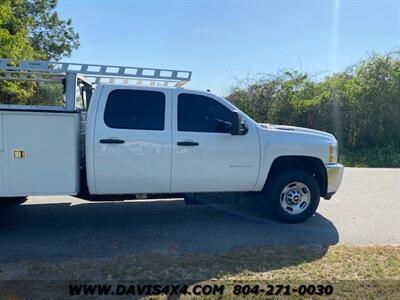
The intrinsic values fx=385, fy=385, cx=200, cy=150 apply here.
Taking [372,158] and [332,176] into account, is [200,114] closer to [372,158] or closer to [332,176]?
[332,176]

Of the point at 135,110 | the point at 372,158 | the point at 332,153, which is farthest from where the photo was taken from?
the point at 372,158

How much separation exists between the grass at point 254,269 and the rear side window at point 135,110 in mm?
1810

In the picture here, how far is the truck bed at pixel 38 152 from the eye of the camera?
16.1 feet

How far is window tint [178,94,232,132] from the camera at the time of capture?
5.62 m

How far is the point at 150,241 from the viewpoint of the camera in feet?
17.3

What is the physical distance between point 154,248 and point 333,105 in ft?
47.7

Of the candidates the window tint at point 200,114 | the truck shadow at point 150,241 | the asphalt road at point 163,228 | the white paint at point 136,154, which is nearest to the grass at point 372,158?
the asphalt road at point 163,228

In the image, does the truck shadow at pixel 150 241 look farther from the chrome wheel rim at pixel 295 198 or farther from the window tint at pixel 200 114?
the window tint at pixel 200 114

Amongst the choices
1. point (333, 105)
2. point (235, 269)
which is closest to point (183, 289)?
point (235, 269)

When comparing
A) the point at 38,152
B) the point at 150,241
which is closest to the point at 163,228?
the point at 150,241

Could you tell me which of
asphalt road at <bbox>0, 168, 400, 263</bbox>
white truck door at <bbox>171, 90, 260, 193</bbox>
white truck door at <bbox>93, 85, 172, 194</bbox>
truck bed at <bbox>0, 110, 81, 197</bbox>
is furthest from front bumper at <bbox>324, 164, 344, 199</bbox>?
truck bed at <bbox>0, 110, 81, 197</bbox>

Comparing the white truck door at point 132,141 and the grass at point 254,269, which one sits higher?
the white truck door at point 132,141

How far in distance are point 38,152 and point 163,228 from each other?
2.12 meters

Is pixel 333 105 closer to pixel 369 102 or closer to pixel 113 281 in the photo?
pixel 369 102
